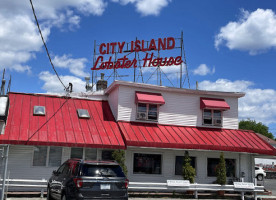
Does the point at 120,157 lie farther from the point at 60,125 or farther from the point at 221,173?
the point at 221,173

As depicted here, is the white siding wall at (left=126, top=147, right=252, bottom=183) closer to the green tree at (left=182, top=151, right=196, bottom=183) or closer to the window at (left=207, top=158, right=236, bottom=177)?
the window at (left=207, top=158, right=236, bottom=177)

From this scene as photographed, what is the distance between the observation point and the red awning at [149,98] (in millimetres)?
20234

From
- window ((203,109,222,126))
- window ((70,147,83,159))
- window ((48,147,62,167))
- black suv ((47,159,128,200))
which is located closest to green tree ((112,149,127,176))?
window ((70,147,83,159))

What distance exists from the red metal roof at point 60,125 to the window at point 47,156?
48.5 inches

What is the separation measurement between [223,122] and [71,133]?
1070 centimetres

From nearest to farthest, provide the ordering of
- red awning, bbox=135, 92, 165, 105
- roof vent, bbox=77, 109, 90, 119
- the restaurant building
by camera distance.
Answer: the restaurant building
roof vent, bbox=77, 109, 90, 119
red awning, bbox=135, 92, 165, 105

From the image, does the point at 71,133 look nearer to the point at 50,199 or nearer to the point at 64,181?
the point at 50,199

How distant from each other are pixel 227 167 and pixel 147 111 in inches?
255

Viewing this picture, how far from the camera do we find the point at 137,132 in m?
19.2

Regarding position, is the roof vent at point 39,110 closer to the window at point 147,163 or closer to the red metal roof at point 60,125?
the red metal roof at point 60,125

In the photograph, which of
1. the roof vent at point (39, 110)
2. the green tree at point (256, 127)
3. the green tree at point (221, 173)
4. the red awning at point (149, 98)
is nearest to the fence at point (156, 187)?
the green tree at point (221, 173)

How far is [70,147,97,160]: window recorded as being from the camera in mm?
18312

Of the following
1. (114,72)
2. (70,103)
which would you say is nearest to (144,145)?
(70,103)

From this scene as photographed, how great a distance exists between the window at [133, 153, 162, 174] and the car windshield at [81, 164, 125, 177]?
8.65 meters
